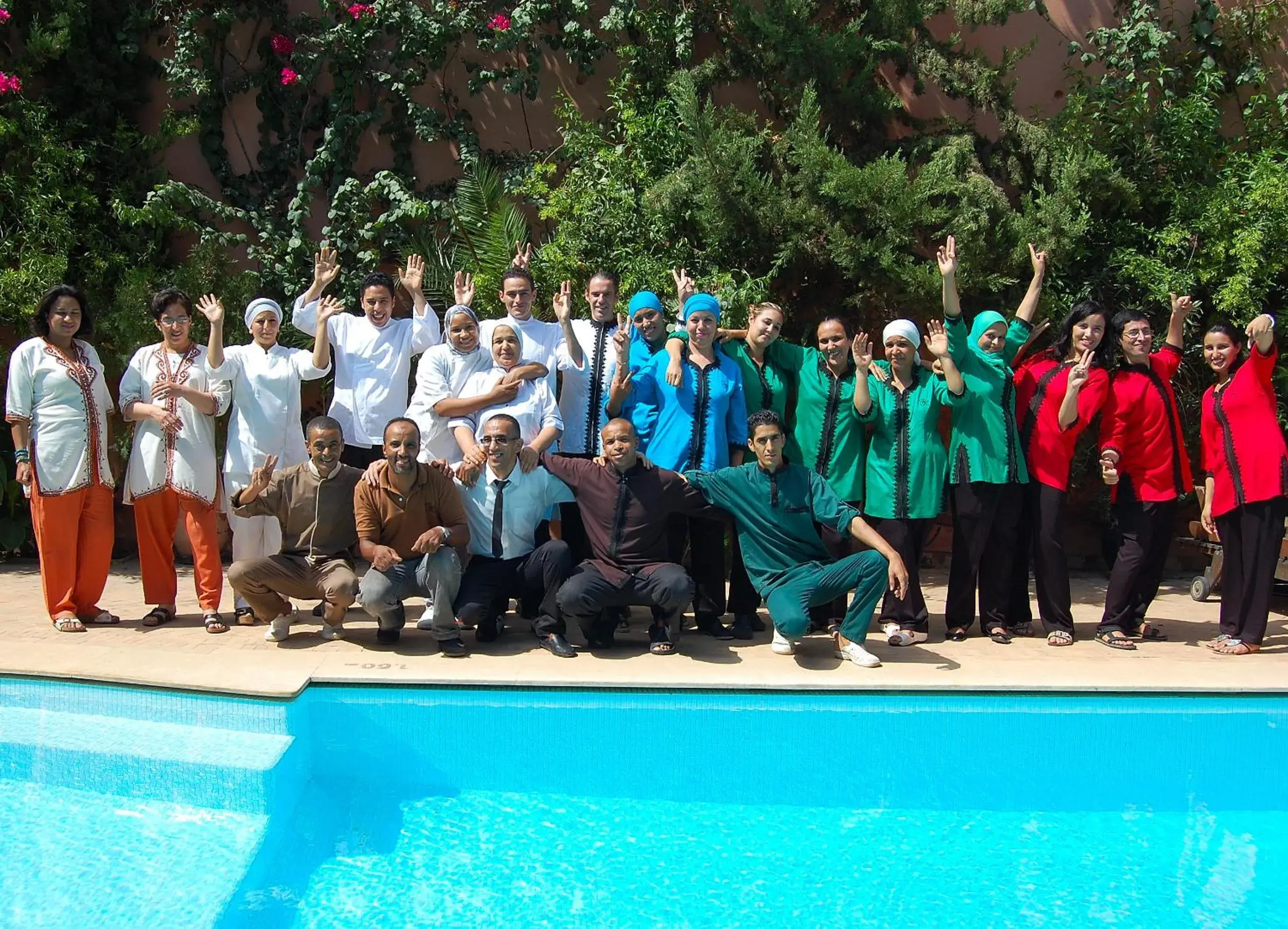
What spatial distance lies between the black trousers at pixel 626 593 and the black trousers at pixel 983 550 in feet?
4.92

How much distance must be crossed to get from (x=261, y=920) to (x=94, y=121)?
23.7 ft

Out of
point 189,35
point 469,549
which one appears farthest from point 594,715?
point 189,35

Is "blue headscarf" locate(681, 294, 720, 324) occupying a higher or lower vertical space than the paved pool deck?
higher

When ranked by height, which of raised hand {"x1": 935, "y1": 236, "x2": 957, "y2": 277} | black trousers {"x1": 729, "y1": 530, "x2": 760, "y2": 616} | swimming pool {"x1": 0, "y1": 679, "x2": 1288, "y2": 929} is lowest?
swimming pool {"x1": 0, "y1": 679, "x2": 1288, "y2": 929}

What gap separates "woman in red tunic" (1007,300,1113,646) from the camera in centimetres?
563

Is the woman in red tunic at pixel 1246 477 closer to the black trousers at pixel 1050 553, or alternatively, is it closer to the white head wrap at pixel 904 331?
the black trousers at pixel 1050 553

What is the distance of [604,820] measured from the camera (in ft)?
13.2

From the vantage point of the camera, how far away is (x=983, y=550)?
5758 mm

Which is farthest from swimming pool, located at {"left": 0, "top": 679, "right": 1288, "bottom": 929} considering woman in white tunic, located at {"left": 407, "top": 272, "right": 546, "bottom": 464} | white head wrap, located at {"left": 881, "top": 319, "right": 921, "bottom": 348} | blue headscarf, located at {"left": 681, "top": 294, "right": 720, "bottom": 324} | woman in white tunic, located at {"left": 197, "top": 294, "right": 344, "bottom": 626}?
blue headscarf, located at {"left": 681, "top": 294, "right": 720, "bottom": 324}

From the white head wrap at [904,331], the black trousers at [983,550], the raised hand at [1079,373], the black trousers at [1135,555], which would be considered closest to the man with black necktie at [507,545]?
the white head wrap at [904,331]

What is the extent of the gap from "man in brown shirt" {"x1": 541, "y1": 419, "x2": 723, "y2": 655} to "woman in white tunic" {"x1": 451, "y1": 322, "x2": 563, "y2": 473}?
295 mm

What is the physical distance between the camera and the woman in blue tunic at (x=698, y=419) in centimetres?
568

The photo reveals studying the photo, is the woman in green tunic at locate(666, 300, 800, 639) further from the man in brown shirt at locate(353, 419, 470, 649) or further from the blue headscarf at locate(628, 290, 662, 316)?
the man in brown shirt at locate(353, 419, 470, 649)

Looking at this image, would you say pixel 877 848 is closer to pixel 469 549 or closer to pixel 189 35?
pixel 469 549
